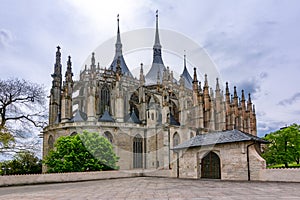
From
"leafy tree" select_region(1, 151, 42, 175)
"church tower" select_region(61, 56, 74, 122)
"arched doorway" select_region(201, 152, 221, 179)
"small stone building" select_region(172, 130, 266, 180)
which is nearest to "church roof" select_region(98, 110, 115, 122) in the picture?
"church tower" select_region(61, 56, 74, 122)

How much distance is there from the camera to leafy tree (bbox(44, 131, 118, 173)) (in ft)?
84.0

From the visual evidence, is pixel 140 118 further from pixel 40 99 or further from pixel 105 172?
pixel 40 99

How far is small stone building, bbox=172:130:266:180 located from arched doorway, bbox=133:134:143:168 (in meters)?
13.1

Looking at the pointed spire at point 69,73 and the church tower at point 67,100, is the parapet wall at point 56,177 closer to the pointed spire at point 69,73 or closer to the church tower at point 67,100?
the church tower at point 67,100

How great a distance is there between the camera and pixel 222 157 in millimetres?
21953

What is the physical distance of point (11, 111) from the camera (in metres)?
20.7

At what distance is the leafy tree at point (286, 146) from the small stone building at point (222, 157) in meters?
7.76

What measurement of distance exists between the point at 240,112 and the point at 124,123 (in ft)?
97.9

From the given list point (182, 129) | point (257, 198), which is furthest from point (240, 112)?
point (257, 198)

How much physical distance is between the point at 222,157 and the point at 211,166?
151cm

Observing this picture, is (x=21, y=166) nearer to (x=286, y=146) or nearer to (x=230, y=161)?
(x=230, y=161)

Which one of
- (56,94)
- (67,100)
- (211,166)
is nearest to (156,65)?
(56,94)

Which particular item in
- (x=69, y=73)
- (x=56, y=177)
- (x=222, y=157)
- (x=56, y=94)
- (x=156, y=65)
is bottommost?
(x=56, y=177)

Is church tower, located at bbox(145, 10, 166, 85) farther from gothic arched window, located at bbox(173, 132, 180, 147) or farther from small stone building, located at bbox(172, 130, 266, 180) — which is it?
small stone building, located at bbox(172, 130, 266, 180)
